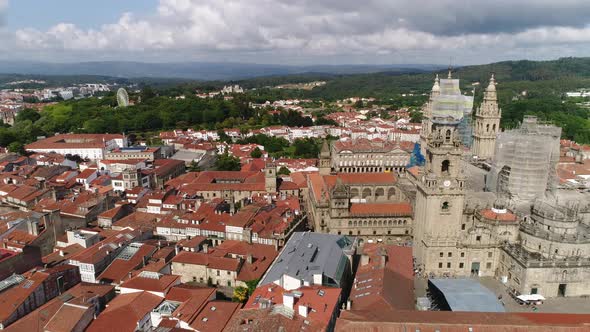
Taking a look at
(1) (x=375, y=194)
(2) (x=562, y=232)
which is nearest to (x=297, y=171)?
(1) (x=375, y=194)

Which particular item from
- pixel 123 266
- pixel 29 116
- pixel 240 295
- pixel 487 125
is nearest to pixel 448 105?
pixel 487 125

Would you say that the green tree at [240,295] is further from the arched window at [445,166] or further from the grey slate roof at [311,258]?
the arched window at [445,166]

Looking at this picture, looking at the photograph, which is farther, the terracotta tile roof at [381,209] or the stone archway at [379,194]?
the stone archway at [379,194]

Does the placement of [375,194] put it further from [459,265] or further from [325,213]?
[459,265]

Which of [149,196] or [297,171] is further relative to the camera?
[297,171]

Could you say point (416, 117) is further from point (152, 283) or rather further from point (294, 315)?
point (294, 315)

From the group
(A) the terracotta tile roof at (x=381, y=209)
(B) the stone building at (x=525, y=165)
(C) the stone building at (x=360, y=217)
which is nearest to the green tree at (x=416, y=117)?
(B) the stone building at (x=525, y=165)

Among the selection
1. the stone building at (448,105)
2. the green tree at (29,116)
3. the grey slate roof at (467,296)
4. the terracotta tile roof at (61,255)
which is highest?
the stone building at (448,105)
